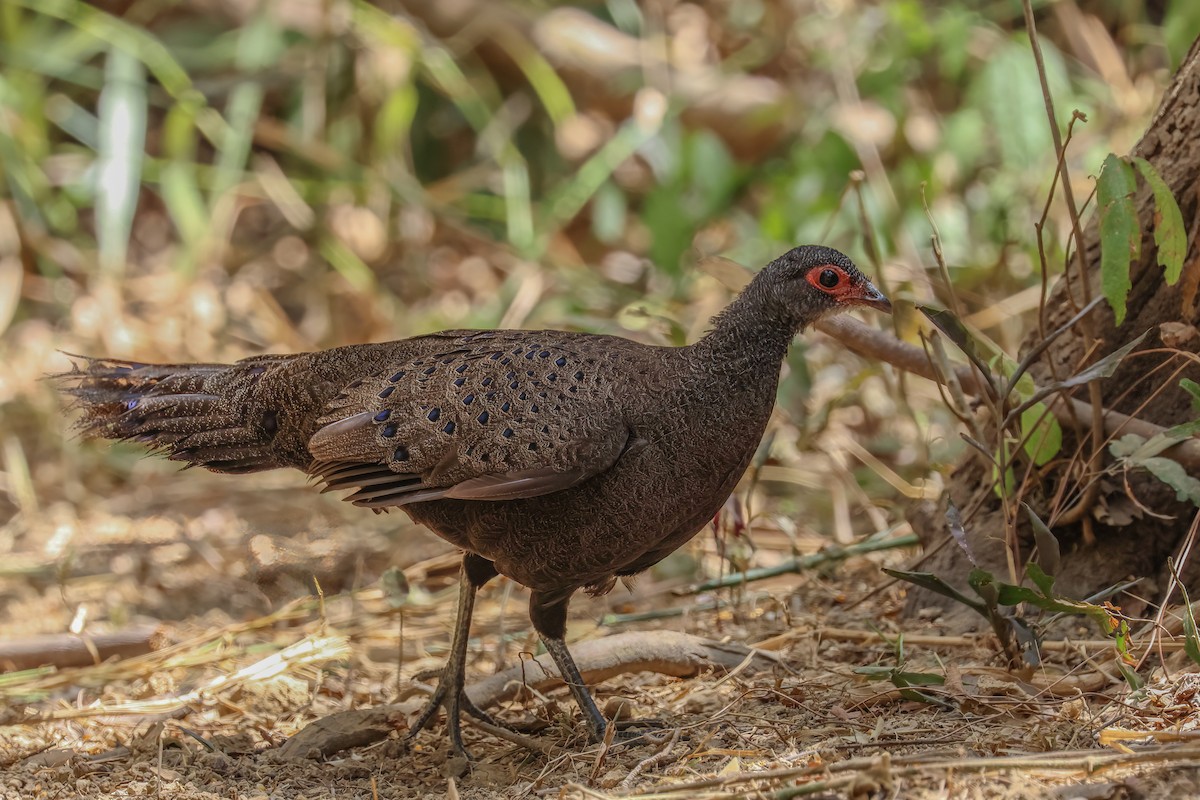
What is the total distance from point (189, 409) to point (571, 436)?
1.25 m

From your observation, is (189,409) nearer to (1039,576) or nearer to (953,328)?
(953,328)

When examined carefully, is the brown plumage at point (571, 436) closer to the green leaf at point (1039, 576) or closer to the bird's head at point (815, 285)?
the bird's head at point (815, 285)

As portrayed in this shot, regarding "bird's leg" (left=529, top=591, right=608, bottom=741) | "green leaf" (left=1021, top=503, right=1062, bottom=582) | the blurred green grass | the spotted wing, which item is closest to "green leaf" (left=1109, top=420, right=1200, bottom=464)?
"green leaf" (left=1021, top=503, right=1062, bottom=582)

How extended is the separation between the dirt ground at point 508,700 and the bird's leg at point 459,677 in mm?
66

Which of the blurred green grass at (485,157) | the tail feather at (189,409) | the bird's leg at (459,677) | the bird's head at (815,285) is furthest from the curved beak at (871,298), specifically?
the blurred green grass at (485,157)

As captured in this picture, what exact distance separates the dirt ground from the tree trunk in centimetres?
32

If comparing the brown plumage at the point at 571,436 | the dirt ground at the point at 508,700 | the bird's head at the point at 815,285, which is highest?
the bird's head at the point at 815,285

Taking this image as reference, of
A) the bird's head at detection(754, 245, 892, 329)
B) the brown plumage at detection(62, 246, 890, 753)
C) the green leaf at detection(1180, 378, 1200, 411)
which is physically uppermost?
the bird's head at detection(754, 245, 892, 329)

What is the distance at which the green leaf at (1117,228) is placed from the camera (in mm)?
2938

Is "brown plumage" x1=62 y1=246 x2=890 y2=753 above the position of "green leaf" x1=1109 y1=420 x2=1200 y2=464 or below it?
above

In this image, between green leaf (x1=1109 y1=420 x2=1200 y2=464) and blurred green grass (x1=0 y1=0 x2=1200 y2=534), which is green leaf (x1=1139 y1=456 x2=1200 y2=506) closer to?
green leaf (x1=1109 y1=420 x2=1200 y2=464)

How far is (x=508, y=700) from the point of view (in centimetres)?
361

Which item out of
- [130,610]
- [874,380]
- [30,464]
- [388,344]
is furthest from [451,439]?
[30,464]

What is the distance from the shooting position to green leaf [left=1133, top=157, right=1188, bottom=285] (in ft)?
9.41
